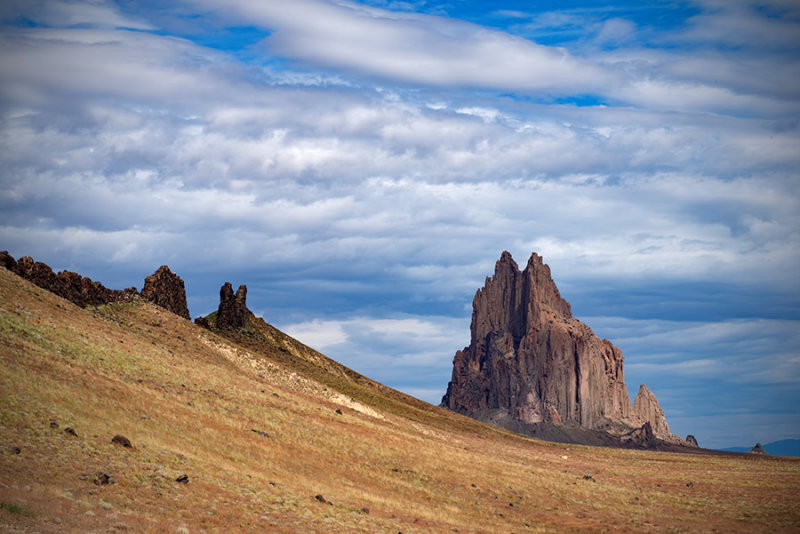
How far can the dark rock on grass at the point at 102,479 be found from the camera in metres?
31.4

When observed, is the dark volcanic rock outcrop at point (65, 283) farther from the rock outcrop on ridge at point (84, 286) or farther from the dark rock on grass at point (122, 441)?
the dark rock on grass at point (122, 441)

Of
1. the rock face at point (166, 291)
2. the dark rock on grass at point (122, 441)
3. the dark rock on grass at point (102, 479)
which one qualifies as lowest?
the dark rock on grass at point (102, 479)

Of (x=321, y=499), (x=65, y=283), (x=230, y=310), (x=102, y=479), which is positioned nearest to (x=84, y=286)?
(x=65, y=283)

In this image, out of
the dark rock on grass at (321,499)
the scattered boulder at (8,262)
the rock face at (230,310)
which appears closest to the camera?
the dark rock on grass at (321,499)

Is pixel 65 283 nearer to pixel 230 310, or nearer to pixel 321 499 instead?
pixel 230 310

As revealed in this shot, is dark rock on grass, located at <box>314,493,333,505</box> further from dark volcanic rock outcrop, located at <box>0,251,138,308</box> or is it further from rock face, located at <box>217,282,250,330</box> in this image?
rock face, located at <box>217,282,250,330</box>

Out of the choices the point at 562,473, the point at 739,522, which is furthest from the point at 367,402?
the point at 739,522

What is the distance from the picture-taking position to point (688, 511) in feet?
210

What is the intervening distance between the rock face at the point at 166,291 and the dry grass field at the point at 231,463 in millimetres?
8808

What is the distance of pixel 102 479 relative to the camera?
103 ft

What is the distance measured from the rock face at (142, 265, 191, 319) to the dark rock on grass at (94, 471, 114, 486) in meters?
65.8

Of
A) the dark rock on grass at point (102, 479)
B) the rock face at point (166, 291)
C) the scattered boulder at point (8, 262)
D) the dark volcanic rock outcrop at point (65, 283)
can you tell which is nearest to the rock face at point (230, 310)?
the rock face at point (166, 291)

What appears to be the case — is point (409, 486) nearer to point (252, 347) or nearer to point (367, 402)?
point (367, 402)

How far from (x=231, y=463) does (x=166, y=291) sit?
6321 centimetres
